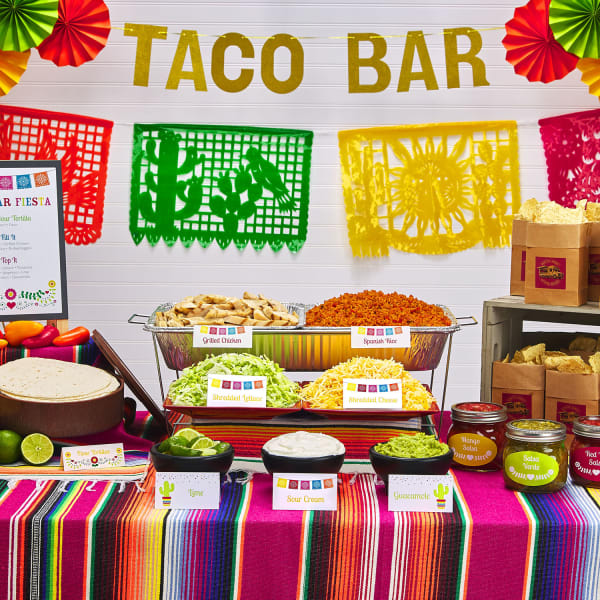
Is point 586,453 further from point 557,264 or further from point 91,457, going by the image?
point 91,457

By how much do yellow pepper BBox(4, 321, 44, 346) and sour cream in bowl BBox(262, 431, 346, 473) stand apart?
114 cm

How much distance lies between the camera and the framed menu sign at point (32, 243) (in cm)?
276

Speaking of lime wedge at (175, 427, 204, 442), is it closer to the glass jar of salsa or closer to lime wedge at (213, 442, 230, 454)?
lime wedge at (213, 442, 230, 454)

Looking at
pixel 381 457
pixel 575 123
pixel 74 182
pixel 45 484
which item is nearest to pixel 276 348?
pixel 381 457

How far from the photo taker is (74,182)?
420 cm

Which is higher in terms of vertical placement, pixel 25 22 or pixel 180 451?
pixel 25 22

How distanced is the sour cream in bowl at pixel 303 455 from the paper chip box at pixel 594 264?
3.40 feet

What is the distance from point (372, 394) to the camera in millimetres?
2068

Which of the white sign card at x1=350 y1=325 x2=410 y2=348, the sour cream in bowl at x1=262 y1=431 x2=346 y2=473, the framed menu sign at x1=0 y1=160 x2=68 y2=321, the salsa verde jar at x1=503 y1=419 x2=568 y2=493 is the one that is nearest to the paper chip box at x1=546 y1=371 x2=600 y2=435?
the salsa verde jar at x1=503 y1=419 x2=568 y2=493

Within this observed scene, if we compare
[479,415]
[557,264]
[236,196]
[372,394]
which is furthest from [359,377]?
[236,196]

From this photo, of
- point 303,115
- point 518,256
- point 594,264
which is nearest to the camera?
point 594,264

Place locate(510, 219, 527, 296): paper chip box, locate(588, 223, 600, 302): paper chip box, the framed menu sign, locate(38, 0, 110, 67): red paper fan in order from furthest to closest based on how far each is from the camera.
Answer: locate(38, 0, 110, 67): red paper fan, the framed menu sign, locate(510, 219, 527, 296): paper chip box, locate(588, 223, 600, 302): paper chip box

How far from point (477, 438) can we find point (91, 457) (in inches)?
43.7

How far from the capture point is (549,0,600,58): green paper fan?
312 cm
